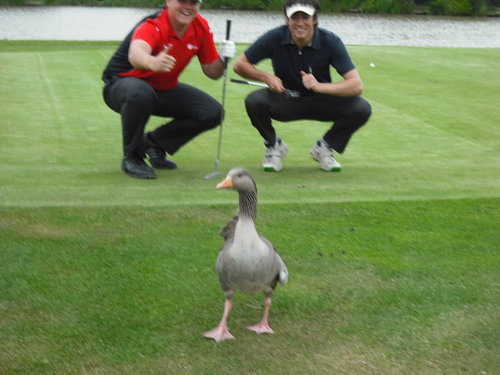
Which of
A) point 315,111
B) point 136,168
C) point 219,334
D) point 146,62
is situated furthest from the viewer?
point 315,111

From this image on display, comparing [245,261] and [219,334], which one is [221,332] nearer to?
[219,334]

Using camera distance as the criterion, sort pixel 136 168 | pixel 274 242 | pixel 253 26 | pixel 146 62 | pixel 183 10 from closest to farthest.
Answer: pixel 274 242 → pixel 146 62 → pixel 183 10 → pixel 136 168 → pixel 253 26

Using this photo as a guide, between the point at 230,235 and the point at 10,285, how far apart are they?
124 cm

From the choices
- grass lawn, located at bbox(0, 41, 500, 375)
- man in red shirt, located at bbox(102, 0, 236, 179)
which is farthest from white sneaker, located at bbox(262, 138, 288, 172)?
man in red shirt, located at bbox(102, 0, 236, 179)

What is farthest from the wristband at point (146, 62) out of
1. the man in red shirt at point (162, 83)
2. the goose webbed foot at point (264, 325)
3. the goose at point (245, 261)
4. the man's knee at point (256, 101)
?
the goose webbed foot at point (264, 325)

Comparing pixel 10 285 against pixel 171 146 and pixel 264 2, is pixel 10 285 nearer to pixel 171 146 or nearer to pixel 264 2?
pixel 171 146

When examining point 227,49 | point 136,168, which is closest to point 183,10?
point 227,49

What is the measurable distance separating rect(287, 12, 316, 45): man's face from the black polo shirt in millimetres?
81

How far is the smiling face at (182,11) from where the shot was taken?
634 centimetres

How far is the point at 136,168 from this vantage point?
6.69m

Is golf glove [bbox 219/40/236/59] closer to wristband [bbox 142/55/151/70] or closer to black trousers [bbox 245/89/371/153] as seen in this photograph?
black trousers [bbox 245/89/371/153]

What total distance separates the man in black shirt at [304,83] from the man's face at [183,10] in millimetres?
694

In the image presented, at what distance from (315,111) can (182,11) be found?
1.50 metres

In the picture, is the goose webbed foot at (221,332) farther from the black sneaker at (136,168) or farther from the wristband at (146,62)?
the black sneaker at (136,168)
